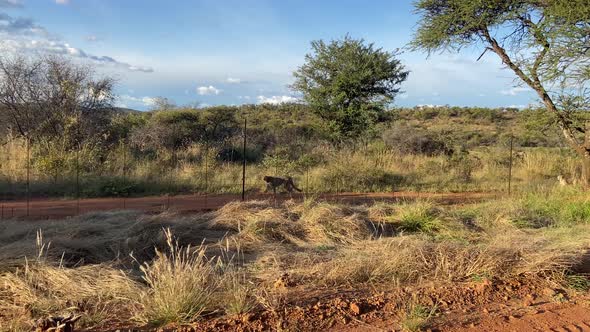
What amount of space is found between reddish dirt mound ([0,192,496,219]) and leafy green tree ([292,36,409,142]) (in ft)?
21.9

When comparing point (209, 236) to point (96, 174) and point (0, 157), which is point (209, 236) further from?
point (0, 157)

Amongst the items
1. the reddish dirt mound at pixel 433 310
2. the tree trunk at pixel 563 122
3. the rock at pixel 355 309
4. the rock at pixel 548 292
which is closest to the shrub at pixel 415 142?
the tree trunk at pixel 563 122

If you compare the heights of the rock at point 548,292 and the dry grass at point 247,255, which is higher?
the dry grass at point 247,255

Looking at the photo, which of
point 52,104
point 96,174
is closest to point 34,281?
point 96,174

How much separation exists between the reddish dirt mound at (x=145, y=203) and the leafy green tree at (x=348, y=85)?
6.69 meters

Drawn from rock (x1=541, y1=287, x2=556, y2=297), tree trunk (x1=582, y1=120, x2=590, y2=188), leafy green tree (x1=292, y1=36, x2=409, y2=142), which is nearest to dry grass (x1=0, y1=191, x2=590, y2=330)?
rock (x1=541, y1=287, x2=556, y2=297)

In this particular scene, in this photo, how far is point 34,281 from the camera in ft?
15.2

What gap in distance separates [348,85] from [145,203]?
35.2ft

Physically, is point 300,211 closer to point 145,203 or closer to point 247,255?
point 247,255

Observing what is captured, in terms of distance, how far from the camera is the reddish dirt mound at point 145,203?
9906mm

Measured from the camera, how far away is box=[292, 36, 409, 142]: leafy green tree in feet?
65.1

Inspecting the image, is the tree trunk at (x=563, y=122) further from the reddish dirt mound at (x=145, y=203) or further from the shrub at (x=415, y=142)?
the shrub at (x=415, y=142)

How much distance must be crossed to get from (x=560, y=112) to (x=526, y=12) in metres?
2.83

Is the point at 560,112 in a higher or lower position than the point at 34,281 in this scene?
higher
